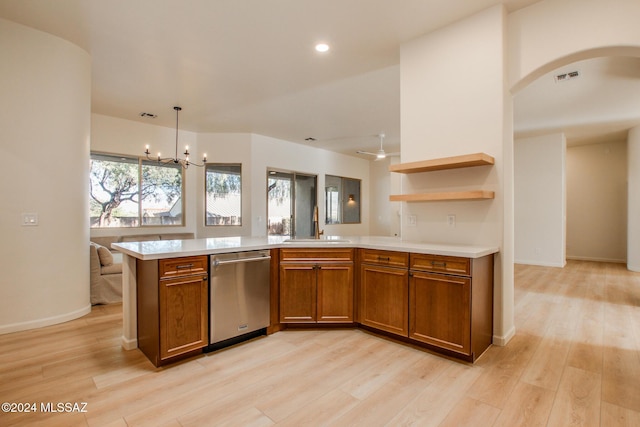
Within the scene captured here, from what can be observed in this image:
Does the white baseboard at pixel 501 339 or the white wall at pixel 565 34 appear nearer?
the white wall at pixel 565 34

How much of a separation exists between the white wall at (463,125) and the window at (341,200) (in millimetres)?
5401

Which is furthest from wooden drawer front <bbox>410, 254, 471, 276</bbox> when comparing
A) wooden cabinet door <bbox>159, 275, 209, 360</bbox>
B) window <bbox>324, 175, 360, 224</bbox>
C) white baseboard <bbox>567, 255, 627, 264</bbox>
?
white baseboard <bbox>567, 255, 627, 264</bbox>

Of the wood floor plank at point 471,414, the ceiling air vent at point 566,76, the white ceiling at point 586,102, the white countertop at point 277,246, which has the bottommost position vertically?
the wood floor plank at point 471,414

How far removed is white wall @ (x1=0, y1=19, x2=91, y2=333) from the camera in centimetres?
304

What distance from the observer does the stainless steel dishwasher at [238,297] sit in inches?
102

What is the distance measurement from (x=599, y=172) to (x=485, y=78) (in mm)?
7161

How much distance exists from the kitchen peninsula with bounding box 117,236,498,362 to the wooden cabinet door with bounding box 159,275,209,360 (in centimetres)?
15

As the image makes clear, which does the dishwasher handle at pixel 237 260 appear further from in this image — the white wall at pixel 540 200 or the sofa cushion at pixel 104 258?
the white wall at pixel 540 200

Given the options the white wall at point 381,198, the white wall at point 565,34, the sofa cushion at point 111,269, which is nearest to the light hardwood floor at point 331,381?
the sofa cushion at point 111,269

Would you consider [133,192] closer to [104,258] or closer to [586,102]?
[104,258]

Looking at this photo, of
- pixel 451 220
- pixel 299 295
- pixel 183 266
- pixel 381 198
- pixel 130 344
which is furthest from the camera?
pixel 381 198

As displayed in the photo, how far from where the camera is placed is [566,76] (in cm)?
390

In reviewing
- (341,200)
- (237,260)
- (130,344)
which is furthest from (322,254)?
(341,200)

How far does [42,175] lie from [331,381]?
11.4 ft
